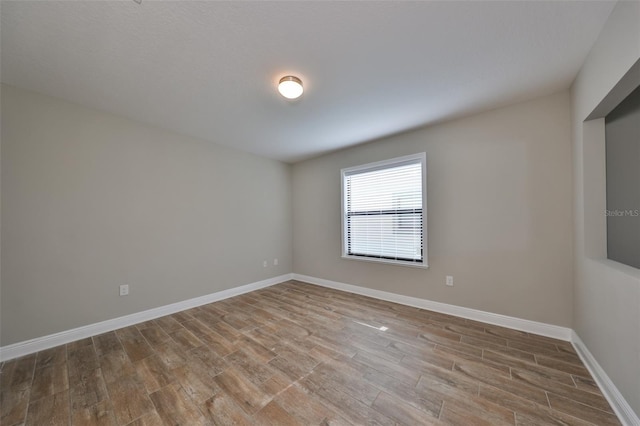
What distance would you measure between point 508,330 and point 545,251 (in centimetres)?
94

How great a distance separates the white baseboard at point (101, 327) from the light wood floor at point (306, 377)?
103mm

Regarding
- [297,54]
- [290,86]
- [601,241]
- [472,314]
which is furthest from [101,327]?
[601,241]

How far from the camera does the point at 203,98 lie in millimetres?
2354

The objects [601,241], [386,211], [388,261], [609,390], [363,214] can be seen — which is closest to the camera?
[609,390]

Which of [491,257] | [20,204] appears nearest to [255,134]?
[20,204]

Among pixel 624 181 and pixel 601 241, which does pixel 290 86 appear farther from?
pixel 601 241

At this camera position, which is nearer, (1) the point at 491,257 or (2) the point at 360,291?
(1) the point at 491,257

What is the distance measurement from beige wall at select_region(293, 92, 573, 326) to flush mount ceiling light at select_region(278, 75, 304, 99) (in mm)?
1917

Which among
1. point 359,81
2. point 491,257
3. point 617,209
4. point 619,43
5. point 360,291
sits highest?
point 359,81

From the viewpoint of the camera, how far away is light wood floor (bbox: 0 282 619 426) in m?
1.41

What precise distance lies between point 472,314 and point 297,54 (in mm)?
3373

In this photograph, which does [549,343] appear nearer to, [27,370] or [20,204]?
[27,370]

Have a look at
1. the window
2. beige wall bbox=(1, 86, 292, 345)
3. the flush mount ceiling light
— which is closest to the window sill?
the window

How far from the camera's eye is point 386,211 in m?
3.52
